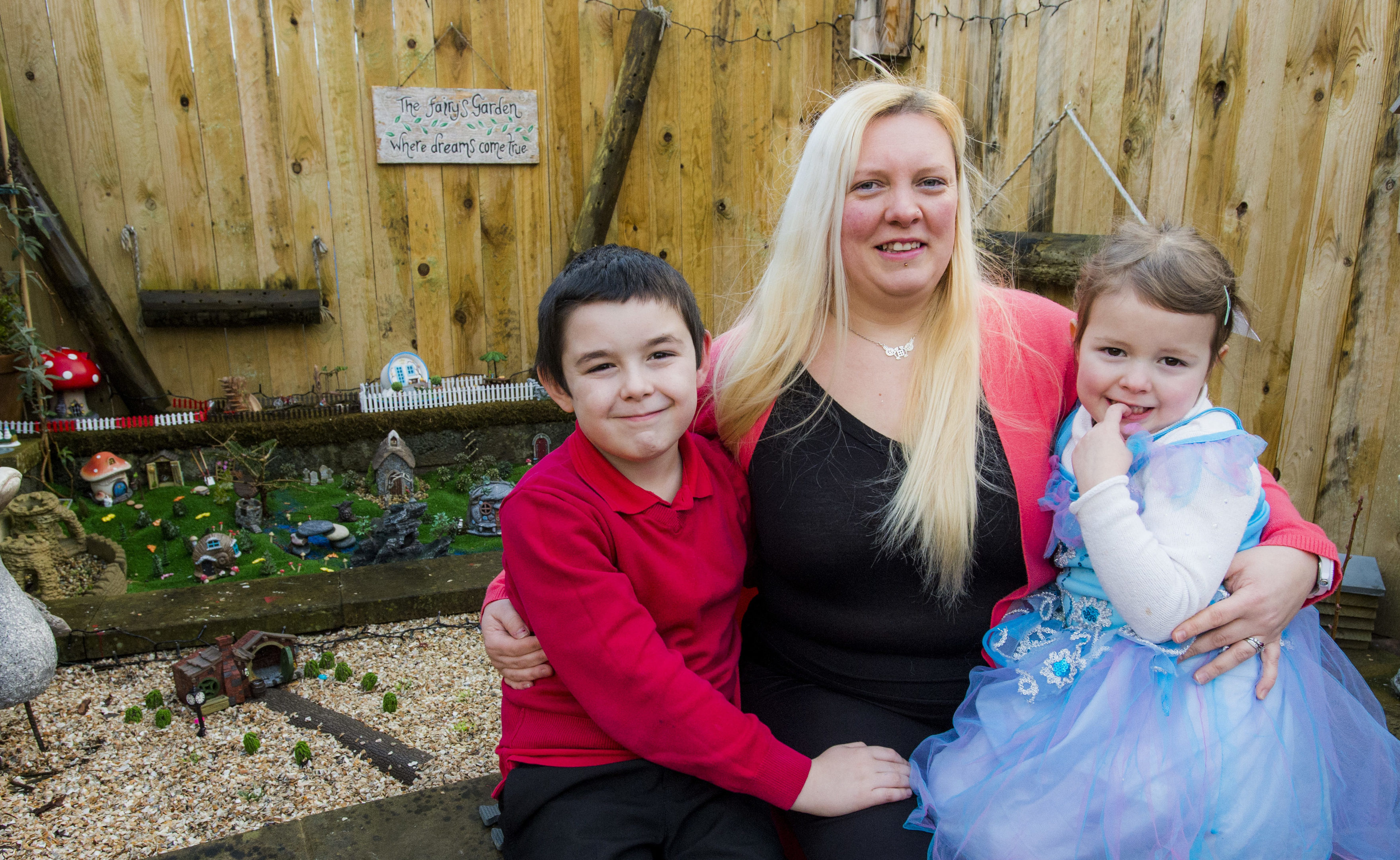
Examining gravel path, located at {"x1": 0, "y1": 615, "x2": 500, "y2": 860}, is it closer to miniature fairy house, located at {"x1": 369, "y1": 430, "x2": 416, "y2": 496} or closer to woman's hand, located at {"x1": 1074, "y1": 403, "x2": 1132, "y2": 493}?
miniature fairy house, located at {"x1": 369, "y1": 430, "x2": 416, "y2": 496}

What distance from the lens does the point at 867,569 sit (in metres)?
1.48

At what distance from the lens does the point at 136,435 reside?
366cm

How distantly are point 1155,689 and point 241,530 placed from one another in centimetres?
341

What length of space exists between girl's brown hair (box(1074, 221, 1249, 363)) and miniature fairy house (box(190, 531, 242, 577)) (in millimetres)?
3122

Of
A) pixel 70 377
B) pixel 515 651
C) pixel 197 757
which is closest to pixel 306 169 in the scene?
pixel 70 377

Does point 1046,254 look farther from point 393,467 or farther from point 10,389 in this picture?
point 10,389

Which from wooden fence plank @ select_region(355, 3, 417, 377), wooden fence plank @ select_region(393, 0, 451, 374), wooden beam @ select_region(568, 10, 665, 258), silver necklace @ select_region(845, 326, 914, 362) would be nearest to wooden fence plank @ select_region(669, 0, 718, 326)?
wooden beam @ select_region(568, 10, 665, 258)

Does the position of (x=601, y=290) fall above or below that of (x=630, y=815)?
above

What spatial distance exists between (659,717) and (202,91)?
3956 millimetres

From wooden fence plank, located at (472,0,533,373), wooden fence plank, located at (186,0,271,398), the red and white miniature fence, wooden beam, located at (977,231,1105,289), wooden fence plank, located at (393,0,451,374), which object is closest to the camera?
wooden beam, located at (977,231,1105,289)

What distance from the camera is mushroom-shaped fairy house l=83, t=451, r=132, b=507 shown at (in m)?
3.47

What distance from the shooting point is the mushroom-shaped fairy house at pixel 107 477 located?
137 inches

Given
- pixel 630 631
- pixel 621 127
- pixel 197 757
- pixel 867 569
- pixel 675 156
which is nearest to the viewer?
pixel 630 631

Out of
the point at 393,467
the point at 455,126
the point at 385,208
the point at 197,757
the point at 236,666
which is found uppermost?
the point at 455,126
